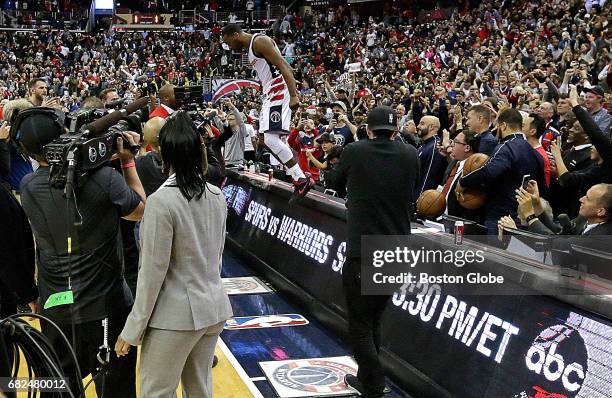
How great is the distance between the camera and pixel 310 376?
4934 millimetres

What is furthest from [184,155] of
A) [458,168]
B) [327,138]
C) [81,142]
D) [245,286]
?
[327,138]

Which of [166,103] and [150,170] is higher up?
[166,103]

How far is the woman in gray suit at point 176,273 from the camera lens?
280 cm

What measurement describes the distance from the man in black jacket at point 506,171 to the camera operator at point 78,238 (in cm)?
268

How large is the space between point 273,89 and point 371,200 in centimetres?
243

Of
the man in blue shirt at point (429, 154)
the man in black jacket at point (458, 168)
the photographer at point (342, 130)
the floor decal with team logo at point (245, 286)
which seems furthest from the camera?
the photographer at point (342, 130)

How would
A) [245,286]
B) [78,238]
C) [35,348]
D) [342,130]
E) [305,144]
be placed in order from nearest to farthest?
[35,348], [78,238], [245,286], [342,130], [305,144]

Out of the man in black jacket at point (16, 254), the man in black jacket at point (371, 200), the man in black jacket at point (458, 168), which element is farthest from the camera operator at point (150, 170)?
the man in black jacket at point (458, 168)

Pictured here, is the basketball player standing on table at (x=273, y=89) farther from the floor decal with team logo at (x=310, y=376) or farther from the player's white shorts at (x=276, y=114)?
the floor decal with team logo at (x=310, y=376)

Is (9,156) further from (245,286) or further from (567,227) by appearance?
(567,227)

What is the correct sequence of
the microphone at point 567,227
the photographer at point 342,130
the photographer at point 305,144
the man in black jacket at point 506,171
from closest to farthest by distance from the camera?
the microphone at point 567,227, the man in black jacket at point 506,171, the photographer at point 305,144, the photographer at point 342,130

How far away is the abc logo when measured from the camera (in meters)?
3.22

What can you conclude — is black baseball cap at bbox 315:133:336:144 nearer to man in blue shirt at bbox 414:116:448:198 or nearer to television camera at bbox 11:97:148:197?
man in blue shirt at bbox 414:116:448:198

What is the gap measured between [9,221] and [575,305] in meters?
2.88
